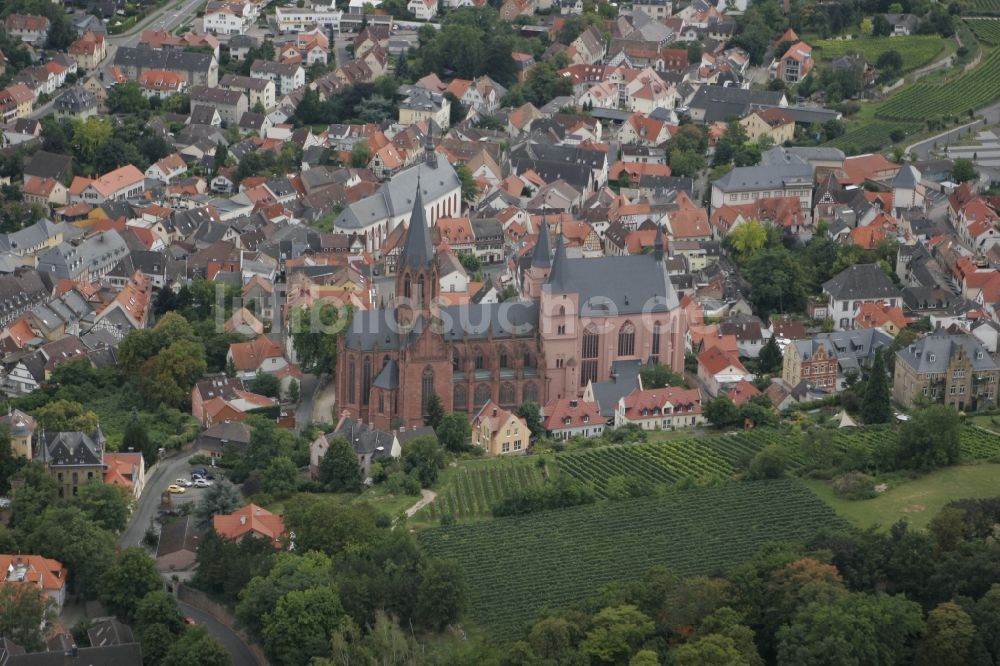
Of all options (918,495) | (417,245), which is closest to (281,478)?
(417,245)

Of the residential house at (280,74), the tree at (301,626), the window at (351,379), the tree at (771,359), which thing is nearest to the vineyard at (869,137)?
the tree at (771,359)

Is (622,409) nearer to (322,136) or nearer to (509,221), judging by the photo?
(509,221)

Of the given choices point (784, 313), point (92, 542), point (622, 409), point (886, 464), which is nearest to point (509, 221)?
point (784, 313)

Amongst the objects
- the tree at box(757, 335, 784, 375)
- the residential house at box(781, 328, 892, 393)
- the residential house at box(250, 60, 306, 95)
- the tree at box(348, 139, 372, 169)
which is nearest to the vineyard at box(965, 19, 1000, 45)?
the residential house at box(250, 60, 306, 95)

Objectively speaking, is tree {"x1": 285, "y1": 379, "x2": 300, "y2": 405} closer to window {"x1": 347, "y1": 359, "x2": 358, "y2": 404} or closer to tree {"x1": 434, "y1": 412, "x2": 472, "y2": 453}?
window {"x1": 347, "y1": 359, "x2": 358, "y2": 404}

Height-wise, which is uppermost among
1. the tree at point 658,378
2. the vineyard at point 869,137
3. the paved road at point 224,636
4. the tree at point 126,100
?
the tree at point 126,100

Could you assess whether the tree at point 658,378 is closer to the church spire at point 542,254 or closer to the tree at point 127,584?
the church spire at point 542,254
